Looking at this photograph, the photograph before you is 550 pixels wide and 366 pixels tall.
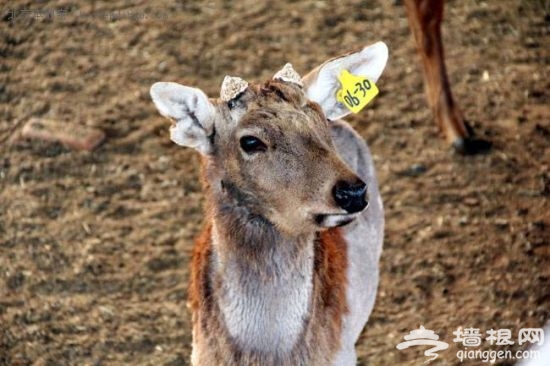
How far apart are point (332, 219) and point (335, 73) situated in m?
0.78

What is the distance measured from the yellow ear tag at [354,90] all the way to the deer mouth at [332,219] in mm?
673

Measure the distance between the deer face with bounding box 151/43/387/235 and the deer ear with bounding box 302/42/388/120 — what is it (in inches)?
3.7

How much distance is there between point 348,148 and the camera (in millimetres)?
5176

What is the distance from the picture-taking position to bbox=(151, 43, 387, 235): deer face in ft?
12.5

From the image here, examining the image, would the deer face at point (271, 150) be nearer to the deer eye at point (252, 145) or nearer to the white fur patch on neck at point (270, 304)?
the deer eye at point (252, 145)

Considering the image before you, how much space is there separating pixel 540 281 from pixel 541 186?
2.83 ft

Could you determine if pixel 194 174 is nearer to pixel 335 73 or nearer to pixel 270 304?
pixel 335 73

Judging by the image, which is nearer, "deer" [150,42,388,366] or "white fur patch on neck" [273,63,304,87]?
"deer" [150,42,388,366]

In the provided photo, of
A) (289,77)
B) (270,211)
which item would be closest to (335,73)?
(289,77)

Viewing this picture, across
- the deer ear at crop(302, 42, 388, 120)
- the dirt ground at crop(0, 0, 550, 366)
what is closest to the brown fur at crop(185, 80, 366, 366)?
the deer ear at crop(302, 42, 388, 120)

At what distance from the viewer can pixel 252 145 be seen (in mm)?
3969

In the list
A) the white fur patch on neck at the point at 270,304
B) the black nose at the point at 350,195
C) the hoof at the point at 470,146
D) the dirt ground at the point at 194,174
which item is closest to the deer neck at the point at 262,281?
the white fur patch on neck at the point at 270,304

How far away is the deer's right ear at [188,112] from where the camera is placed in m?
4.04

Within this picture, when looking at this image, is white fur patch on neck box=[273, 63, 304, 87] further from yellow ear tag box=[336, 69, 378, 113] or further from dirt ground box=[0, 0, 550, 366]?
dirt ground box=[0, 0, 550, 366]
